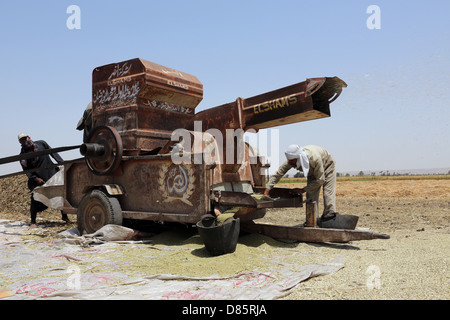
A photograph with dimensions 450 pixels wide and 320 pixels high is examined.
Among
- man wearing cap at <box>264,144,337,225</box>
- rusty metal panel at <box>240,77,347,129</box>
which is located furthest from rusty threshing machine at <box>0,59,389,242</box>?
man wearing cap at <box>264,144,337,225</box>

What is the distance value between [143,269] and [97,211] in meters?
2.53

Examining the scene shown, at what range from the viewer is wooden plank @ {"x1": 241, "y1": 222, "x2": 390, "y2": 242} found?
16.5ft

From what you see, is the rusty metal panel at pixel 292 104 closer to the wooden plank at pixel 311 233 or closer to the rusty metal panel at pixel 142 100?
the wooden plank at pixel 311 233

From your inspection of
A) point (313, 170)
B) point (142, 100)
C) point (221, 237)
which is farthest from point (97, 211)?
point (313, 170)

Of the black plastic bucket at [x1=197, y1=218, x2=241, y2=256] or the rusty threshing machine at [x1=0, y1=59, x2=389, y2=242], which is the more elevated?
the rusty threshing machine at [x1=0, y1=59, x2=389, y2=242]

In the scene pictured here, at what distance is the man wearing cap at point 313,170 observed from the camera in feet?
18.4

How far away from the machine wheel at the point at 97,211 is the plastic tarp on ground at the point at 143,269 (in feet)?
1.03

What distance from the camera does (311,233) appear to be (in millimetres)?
5398

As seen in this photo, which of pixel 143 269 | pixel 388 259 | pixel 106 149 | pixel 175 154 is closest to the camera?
pixel 143 269

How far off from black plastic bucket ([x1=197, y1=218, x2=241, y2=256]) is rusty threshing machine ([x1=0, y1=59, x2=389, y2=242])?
0.55 metres

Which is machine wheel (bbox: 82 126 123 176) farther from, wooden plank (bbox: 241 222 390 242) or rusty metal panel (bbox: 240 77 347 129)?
wooden plank (bbox: 241 222 390 242)

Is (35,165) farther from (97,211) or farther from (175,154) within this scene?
(175,154)

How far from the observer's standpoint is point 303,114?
5141mm

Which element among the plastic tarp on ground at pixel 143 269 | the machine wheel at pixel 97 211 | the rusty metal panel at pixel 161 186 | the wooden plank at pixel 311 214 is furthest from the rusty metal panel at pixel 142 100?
the wooden plank at pixel 311 214
